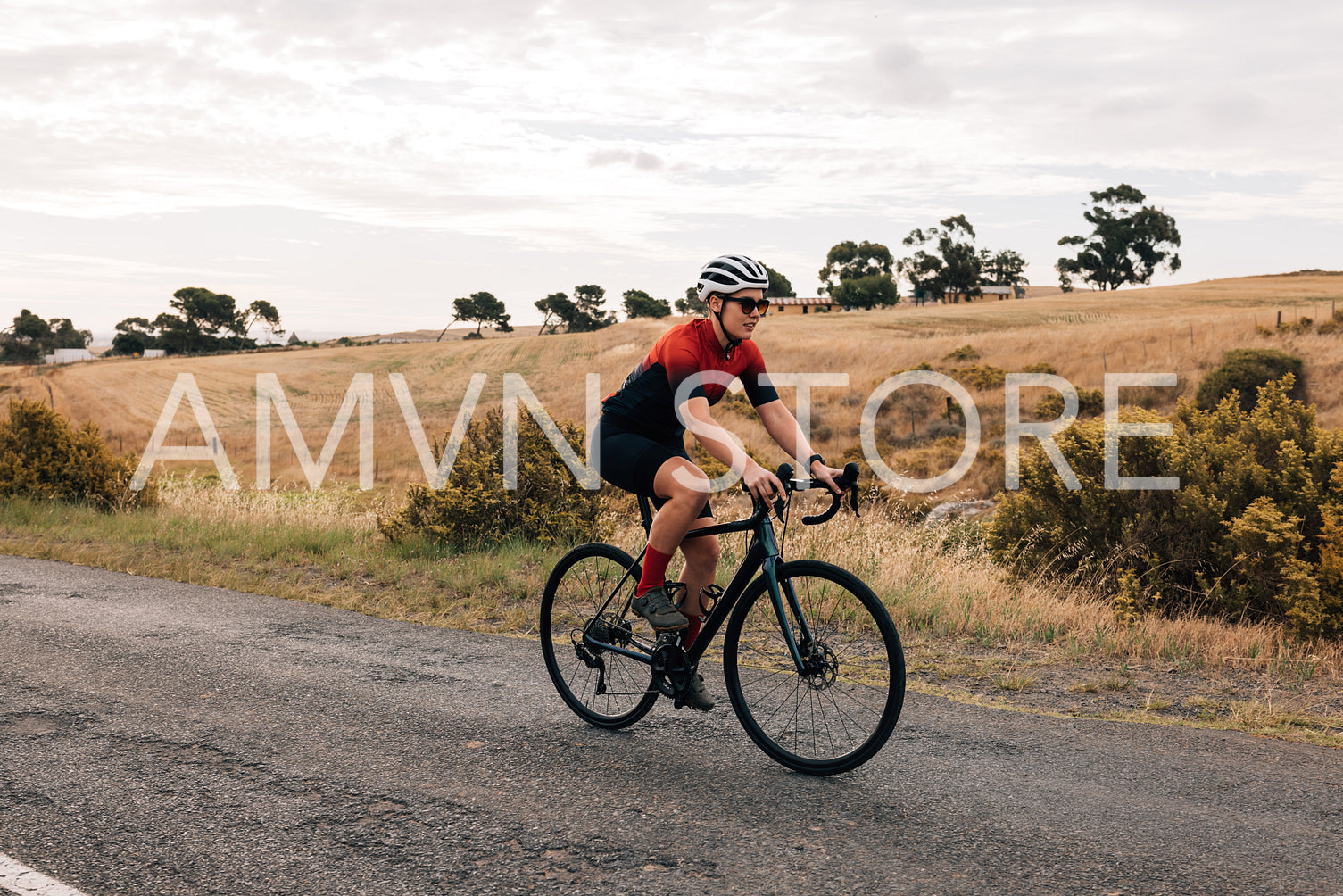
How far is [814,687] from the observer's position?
4.33 metres

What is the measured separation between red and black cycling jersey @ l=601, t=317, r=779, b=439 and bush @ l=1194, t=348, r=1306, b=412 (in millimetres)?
36789

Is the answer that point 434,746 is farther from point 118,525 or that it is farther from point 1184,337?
point 1184,337

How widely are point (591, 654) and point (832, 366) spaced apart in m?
50.6

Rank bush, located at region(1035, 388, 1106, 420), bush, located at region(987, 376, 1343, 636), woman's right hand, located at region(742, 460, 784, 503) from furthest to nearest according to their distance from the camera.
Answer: bush, located at region(1035, 388, 1106, 420) → bush, located at region(987, 376, 1343, 636) → woman's right hand, located at region(742, 460, 784, 503)

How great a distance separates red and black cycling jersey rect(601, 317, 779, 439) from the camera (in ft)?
14.5

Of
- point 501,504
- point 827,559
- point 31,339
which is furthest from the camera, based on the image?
point 31,339

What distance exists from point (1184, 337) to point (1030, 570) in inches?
1655

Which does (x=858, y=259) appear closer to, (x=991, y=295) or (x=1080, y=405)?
(x=991, y=295)

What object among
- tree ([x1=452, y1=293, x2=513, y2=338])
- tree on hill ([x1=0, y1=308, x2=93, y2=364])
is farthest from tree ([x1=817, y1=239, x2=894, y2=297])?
tree on hill ([x1=0, y1=308, x2=93, y2=364])

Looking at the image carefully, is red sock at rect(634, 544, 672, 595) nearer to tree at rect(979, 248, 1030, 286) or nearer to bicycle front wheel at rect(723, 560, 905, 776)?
bicycle front wheel at rect(723, 560, 905, 776)

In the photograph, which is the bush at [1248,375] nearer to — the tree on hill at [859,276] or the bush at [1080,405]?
the bush at [1080,405]

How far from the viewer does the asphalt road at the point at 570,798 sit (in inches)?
132

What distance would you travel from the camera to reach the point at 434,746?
15.2ft

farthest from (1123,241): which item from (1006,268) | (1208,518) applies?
(1208,518)
